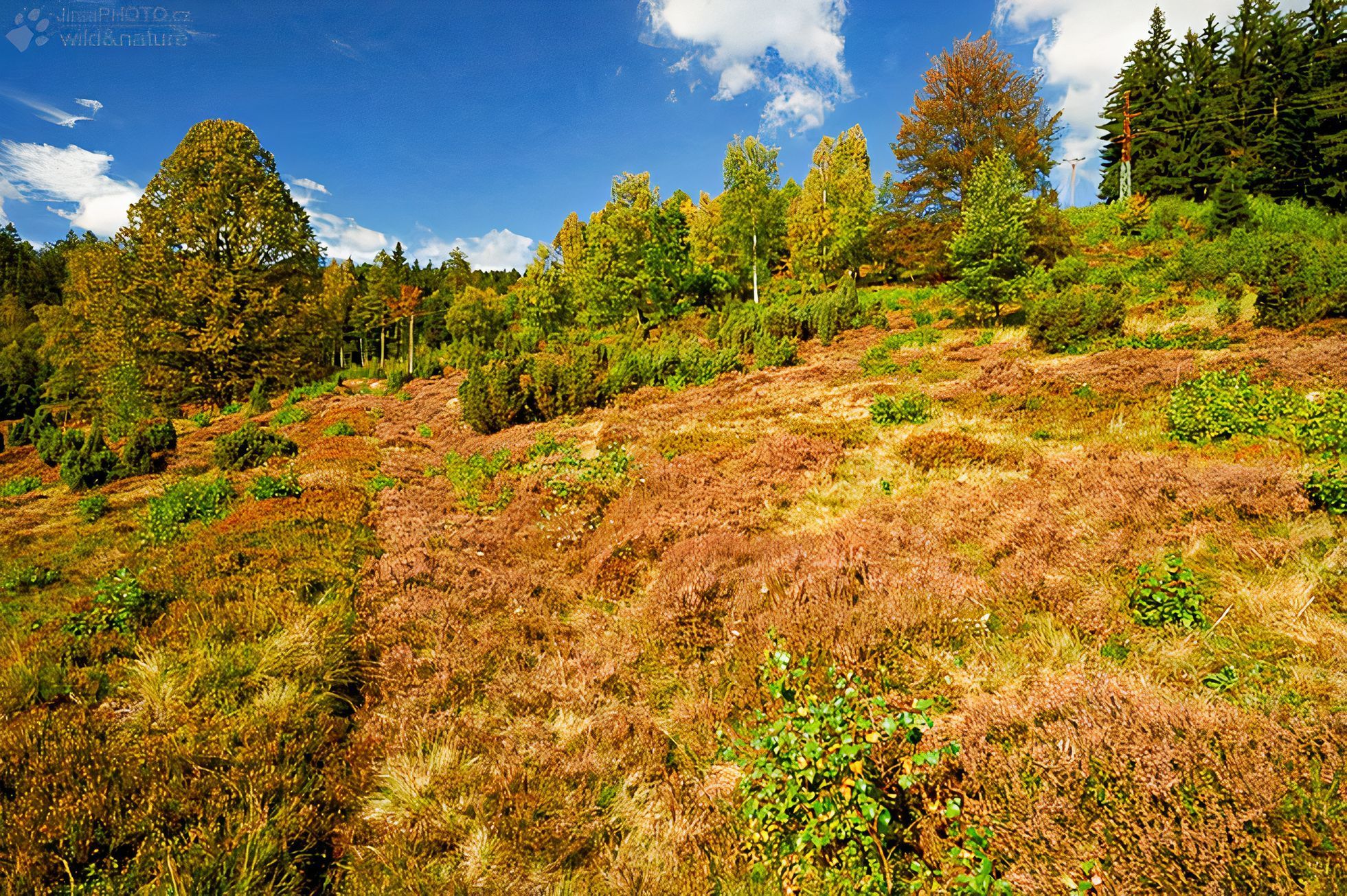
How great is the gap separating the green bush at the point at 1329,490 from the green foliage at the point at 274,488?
493 inches

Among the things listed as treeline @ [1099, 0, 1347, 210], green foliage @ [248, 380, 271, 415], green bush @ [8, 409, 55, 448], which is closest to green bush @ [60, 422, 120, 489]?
green foliage @ [248, 380, 271, 415]

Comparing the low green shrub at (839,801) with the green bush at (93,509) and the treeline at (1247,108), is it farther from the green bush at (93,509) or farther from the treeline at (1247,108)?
the treeline at (1247,108)

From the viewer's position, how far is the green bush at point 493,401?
50.9 feet

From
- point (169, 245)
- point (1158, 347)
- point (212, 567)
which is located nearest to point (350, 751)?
point (212, 567)

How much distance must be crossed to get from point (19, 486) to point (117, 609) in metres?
13.2

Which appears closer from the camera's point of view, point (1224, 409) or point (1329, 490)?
point (1329, 490)

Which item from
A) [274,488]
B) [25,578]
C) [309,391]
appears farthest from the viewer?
[309,391]

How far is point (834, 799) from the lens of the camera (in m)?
2.71

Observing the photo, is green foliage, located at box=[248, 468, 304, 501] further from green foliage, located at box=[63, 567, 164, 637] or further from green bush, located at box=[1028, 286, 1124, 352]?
green bush, located at box=[1028, 286, 1124, 352]

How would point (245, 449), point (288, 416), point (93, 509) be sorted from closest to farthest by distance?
point (93, 509)
point (245, 449)
point (288, 416)

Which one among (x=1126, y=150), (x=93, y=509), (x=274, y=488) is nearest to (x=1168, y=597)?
(x=274, y=488)

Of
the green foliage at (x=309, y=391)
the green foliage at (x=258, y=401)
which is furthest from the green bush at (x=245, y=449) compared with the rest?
the green foliage at (x=309, y=391)

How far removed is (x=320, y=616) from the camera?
494 cm

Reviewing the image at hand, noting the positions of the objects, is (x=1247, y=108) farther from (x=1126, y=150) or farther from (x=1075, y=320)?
(x=1075, y=320)
